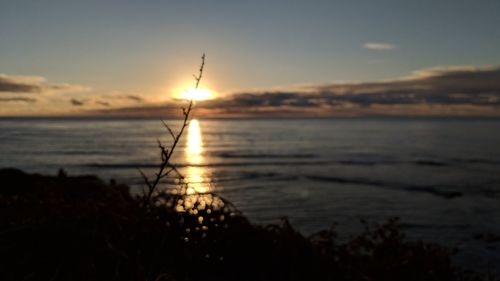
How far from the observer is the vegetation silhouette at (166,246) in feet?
7.50

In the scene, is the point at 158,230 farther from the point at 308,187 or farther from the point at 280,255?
the point at 308,187

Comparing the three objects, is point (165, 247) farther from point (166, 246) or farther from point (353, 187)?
point (353, 187)

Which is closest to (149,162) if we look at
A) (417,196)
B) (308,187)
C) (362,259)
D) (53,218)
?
(308,187)

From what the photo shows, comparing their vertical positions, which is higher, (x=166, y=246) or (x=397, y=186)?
(x=166, y=246)

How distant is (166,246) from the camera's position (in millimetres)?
3570

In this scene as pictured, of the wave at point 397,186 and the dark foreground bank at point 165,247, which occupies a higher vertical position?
the dark foreground bank at point 165,247

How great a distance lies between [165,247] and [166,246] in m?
0.05

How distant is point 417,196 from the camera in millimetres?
19375

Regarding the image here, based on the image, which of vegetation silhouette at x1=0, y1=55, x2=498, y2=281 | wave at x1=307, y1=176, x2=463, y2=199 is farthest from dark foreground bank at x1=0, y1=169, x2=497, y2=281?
wave at x1=307, y1=176, x2=463, y2=199

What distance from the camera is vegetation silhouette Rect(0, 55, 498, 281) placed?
2.29 metres

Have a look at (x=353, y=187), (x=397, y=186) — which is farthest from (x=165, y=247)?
(x=397, y=186)

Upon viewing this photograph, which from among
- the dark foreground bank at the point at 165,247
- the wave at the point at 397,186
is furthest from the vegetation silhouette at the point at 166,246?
the wave at the point at 397,186

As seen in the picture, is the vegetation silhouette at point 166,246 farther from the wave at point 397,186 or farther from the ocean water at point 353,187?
the wave at point 397,186

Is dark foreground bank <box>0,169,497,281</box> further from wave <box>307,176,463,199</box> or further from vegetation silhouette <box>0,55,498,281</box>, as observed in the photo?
wave <box>307,176,463,199</box>
